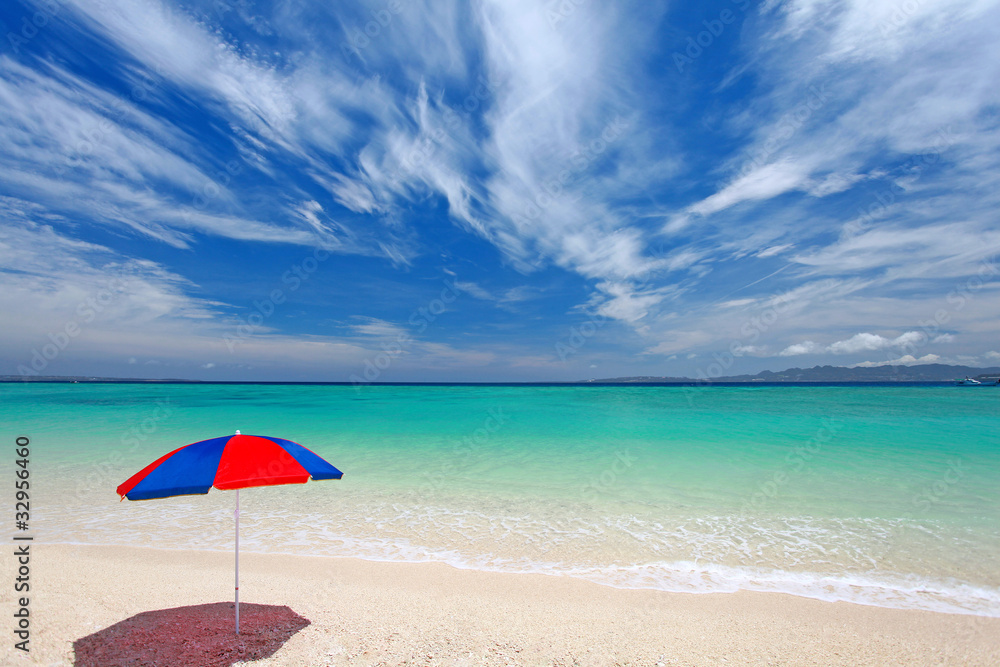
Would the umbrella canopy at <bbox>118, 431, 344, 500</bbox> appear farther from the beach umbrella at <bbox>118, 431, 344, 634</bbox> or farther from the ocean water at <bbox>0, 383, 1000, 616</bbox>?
the ocean water at <bbox>0, 383, 1000, 616</bbox>

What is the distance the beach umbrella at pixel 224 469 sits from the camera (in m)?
3.29

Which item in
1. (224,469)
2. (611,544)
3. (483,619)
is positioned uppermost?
(224,469)

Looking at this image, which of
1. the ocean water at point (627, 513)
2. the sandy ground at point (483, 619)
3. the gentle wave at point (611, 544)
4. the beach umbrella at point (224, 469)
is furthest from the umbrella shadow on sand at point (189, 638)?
the ocean water at point (627, 513)

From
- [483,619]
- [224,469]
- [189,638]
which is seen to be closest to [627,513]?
[483,619]

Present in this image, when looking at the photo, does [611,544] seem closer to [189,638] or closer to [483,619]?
[483,619]

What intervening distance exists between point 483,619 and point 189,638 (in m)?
3.06

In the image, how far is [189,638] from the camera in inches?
162

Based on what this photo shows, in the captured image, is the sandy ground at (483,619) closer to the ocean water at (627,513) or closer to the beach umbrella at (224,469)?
the ocean water at (627,513)

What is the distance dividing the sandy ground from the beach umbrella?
1.87 m

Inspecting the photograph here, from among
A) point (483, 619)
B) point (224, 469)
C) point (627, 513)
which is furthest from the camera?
point (627, 513)

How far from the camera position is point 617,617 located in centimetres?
481

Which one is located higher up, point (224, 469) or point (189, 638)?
point (224, 469)

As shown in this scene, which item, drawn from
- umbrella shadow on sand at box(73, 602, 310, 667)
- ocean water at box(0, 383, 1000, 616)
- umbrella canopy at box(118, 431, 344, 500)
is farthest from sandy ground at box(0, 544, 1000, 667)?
umbrella canopy at box(118, 431, 344, 500)

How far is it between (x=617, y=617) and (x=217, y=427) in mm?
25700
